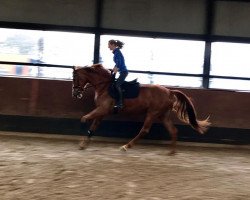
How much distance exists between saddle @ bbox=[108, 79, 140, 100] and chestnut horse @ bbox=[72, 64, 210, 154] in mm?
71

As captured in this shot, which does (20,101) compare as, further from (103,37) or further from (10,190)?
(10,190)

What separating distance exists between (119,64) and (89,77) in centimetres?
70

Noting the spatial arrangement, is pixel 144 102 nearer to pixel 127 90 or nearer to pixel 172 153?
pixel 127 90

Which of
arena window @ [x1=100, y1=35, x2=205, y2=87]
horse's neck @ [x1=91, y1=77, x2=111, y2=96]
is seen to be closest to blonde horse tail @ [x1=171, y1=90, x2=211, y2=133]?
horse's neck @ [x1=91, y1=77, x2=111, y2=96]

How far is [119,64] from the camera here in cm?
911

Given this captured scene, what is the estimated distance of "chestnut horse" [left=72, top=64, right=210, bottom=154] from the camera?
30.5 feet

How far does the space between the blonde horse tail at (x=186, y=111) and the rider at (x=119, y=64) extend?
3.74 feet

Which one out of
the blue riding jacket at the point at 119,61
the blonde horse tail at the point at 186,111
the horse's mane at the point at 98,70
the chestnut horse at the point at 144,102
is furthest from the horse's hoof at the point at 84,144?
the blonde horse tail at the point at 186,111

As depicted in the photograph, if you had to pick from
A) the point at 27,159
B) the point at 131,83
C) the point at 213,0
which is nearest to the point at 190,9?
the point at 213,0

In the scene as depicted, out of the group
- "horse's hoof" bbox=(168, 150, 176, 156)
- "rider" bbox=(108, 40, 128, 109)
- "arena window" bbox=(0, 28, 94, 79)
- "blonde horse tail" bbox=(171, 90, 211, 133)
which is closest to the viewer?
"horse's hoof" bbox=(168, 150, 176, 156)

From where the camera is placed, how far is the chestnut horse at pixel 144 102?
365 inches

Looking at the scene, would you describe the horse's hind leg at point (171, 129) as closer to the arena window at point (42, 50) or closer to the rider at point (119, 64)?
the rider at point (119, 64)

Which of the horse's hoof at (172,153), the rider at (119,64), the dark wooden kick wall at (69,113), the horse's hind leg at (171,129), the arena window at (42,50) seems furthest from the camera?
the arena window at (42,50)

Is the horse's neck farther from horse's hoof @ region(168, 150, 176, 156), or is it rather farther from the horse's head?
horse's hoof @ region(168, 150, 176, 156)
